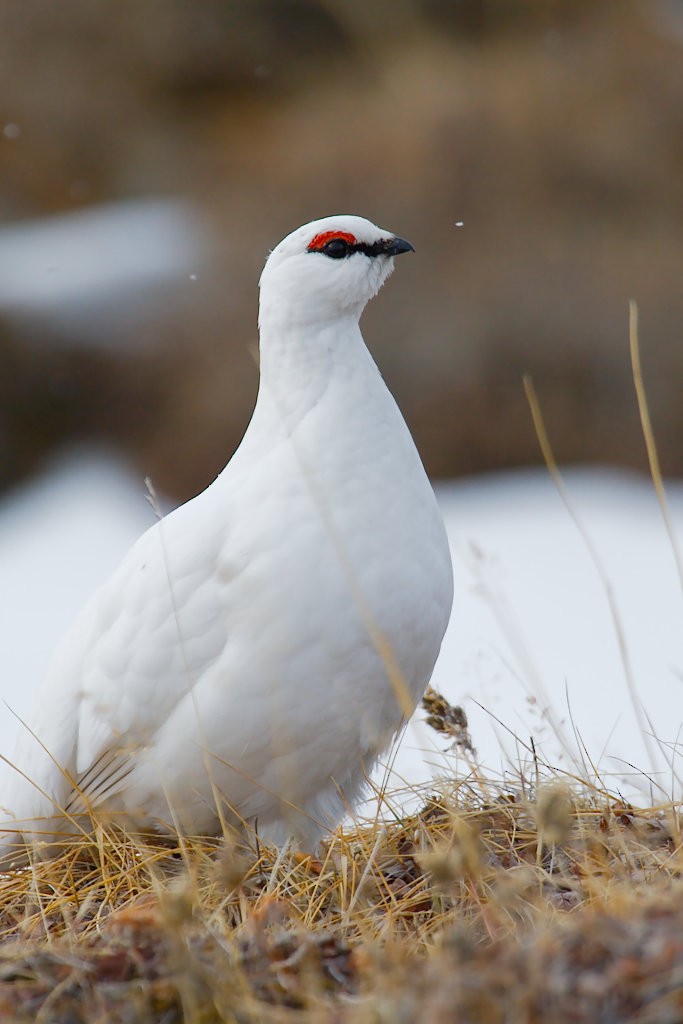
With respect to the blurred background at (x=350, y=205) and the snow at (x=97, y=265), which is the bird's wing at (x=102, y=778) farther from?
the snow at (x=97, y=265)

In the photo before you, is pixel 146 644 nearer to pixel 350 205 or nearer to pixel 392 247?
pixel 392 247

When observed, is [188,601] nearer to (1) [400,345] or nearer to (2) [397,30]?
(1) [400,345]

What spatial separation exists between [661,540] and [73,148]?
1232 cm

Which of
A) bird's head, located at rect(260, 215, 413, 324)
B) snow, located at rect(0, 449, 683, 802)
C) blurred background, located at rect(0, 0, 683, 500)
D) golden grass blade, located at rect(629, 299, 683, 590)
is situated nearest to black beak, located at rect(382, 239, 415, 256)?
bird's head, located at rect(260, 215, 413, 324)

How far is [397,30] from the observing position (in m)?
16.6

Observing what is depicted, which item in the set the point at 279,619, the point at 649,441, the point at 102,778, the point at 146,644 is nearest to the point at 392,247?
the point at 649,441

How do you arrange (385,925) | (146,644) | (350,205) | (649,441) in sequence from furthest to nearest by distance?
1. (350,205)
2. (146,644)
3. (649,441)
4. (385,925)

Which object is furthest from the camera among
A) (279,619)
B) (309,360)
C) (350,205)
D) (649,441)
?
(350,205)

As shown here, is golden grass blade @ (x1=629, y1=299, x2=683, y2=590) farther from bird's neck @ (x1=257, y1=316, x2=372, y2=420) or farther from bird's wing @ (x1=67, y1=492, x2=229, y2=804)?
bird's wing @ (x1=67, y1=492, x2=229, y2=804)

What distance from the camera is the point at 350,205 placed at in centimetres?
1364

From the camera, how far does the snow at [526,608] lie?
3.40m

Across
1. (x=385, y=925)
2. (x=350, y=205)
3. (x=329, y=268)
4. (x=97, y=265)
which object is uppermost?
(x=97, y=265)

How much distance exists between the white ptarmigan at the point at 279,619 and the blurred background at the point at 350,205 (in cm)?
851

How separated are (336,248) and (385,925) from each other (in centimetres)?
155
